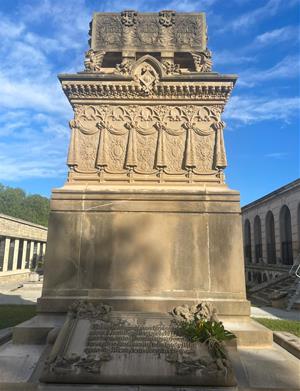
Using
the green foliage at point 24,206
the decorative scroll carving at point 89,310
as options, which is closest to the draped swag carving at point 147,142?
the decorative scroll carving at point 89,310

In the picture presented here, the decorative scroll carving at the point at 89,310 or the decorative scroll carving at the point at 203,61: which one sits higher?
the decorative scroll carving at the point at 203,61

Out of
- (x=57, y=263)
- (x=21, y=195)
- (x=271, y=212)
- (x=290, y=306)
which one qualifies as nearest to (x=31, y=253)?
(x=271, y=212)

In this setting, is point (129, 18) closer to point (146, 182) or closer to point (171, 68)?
point (171, 68)

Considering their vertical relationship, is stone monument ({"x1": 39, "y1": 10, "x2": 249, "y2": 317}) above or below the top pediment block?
below

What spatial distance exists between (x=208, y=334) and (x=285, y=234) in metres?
28.2

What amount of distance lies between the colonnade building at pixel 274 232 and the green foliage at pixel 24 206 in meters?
50.7

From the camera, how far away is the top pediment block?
1018cm

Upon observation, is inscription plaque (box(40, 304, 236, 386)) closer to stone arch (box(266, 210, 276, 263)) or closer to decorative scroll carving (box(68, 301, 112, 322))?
decorative scroll carving (box(68, 301, 112, 322))

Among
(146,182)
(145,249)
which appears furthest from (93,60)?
(145,249)

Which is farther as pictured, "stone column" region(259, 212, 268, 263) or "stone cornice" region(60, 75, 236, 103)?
Result: "stone column" region(259, 212, 268, 263)

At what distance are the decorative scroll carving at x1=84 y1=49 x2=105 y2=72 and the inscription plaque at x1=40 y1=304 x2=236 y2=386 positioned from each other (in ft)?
22.7

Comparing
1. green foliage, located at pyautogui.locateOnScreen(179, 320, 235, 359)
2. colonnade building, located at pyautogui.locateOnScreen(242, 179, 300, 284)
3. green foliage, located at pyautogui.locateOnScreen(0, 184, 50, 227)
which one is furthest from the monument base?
green foliage, located at pyautogui.locateOnScreen(0, 184, 50, 227)

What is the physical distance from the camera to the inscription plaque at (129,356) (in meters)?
5.22

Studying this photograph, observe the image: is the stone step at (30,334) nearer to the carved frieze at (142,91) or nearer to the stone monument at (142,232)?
the stone monument at (142,232)
